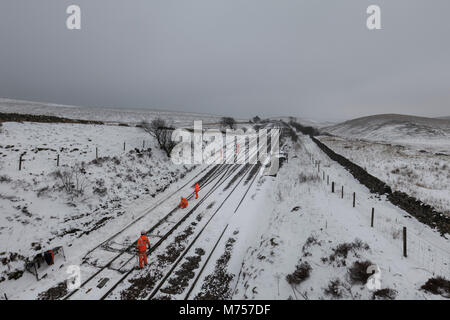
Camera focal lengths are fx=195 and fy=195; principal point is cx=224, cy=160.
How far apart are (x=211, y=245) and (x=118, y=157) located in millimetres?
13658

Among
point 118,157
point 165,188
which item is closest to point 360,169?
point 165,188

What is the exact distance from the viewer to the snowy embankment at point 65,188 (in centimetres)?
998

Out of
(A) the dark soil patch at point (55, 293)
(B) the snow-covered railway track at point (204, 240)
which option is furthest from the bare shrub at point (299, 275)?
(A) the dark soil patch at point (55, 293)

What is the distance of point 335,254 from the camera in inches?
313

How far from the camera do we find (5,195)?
10875 millimetres

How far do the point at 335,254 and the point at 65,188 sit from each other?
53.2 feet

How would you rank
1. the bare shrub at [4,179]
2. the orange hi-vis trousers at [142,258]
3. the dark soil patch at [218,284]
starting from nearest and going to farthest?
1. the dark soil patch at [218,284]
2. the orange hi-vis trousers at [142,258]
3. the bare shrub at [4,179]

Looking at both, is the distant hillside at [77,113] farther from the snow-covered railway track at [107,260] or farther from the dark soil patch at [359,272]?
the dark soil patch at [359,272]

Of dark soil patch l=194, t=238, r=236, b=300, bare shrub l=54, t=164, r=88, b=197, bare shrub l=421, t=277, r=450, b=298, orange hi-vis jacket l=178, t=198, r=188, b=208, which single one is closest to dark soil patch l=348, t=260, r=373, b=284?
bare shrub l=421, t=277, r=450, b=298

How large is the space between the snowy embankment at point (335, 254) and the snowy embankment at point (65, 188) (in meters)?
9.07

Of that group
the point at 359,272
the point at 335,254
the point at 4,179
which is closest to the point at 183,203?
the point at 335,254

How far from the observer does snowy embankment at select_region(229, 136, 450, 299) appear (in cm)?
654

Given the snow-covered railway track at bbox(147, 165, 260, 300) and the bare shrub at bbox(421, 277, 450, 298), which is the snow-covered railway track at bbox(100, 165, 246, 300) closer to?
the snow-covered railway track at bbox(147, 165, 260, 300)
